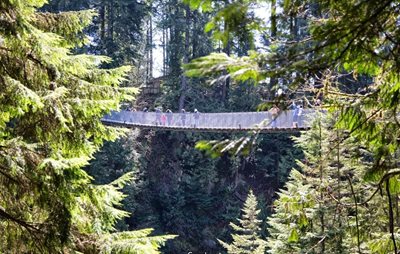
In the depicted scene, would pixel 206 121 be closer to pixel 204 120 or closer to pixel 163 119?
pixel 204 120

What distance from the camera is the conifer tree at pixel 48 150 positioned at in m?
2.52

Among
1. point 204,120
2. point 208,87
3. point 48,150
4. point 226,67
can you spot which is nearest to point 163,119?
point 204,120

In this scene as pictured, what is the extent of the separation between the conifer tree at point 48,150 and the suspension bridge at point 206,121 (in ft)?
17.2

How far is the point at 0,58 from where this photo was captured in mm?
2869

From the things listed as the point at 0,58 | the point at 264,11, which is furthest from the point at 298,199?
the point at 0,58

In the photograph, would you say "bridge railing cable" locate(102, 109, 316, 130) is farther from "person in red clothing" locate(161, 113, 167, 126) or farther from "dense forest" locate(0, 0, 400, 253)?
"dense forest" locate(0, 0, 400, 253)

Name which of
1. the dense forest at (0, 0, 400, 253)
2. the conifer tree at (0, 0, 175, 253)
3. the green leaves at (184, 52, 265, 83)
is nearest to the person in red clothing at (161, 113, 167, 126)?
the dense forest at (0, 0, 400, 253)

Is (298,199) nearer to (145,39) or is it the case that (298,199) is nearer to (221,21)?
(221,21)

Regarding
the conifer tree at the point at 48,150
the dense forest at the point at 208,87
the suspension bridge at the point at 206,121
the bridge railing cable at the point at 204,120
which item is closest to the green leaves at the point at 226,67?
the dense forest at the point at 208,87

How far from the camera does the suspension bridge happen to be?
8281 mm

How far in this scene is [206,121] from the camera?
10820mm

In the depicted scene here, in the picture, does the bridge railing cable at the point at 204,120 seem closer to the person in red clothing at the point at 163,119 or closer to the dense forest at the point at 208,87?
the person in red clothing at the point at 163,119

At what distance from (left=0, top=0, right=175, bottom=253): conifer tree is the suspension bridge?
206 inches

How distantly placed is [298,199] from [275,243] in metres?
3.68
